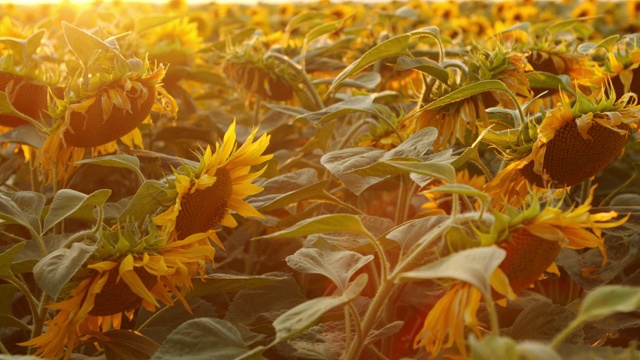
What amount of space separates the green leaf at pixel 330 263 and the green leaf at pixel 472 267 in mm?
239

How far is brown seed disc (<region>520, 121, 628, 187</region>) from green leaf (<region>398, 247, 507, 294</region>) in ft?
1.58

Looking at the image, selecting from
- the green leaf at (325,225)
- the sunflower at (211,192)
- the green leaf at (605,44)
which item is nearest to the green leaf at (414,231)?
the green leaf at (325,225)

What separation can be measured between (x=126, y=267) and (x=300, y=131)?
1.46 m

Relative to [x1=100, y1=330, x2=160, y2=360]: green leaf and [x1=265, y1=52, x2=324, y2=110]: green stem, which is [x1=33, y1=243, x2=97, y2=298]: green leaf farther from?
[x1=265, y1=52, x2=324, y2=110]: green stem

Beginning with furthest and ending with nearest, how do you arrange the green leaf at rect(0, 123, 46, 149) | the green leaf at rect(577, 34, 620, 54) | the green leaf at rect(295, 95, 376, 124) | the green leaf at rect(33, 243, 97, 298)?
the green leaf at rect(577, 34, 620, 54), the green leaf at rect(0, 123, 46, 149), the green leaf at rect(295, 95, 376, 124), the green leaf at rect(33, 243, 97, 298)

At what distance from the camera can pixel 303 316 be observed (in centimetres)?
79

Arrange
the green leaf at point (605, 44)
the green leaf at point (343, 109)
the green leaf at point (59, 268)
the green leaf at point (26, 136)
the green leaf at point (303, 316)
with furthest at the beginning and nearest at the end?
the green leaf at point (605, 44) → the green leaf at point (26, 136) → the green leaf at point (343, 109) → the green leaf at point (59, 268) → the green leaf at point (303, 316)

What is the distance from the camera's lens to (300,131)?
242 centimetres

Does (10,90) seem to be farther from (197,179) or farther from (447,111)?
(447,111)

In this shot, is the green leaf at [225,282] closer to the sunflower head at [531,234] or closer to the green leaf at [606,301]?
the sunflower head at [531,234]

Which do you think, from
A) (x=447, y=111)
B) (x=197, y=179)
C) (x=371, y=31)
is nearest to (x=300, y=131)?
(x=371, y=31)

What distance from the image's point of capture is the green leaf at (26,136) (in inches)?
Answer: 57.7

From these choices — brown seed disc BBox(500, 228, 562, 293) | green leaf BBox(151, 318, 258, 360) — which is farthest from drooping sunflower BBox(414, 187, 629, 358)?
green leaf BBox(151, 318, 258, 360)

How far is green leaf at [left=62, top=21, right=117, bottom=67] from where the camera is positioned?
1203 mm
